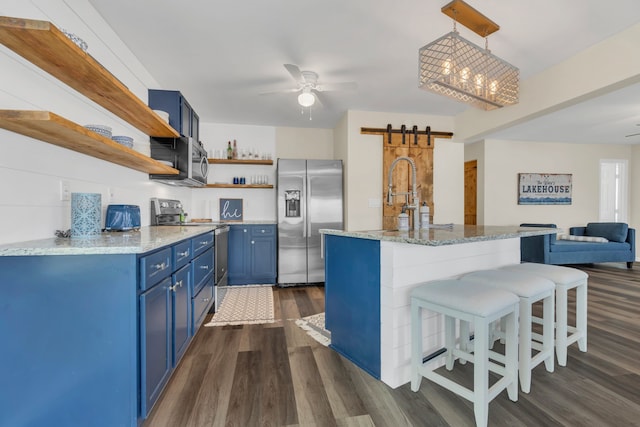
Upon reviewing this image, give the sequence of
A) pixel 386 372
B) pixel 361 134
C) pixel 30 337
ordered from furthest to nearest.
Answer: pixel 361 134
pixel 386 372
pixel 30 337

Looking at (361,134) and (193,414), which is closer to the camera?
(193,414)

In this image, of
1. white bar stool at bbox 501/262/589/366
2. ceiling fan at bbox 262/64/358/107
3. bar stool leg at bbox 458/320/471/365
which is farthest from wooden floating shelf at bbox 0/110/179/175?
white bar stool at bbox 501/262/589/366

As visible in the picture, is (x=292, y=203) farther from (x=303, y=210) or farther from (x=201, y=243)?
(x=201, y=243)

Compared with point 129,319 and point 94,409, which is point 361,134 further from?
point 94,409

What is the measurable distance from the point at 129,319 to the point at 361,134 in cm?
371

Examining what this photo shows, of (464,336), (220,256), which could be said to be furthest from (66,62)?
(464,336)

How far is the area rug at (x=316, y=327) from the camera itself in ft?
8.32

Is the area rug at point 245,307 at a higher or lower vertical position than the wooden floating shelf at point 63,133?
lower

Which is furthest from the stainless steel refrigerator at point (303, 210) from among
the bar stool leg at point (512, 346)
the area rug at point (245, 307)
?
the bar stool leg at point (512, 346)

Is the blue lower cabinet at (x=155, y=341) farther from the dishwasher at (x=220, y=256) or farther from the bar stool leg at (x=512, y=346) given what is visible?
the bar stool leg at (x=512, y=346)

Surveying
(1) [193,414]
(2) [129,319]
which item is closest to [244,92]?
(2) [129,319]

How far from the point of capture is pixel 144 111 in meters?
2.30

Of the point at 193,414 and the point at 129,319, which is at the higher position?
the point at 129,319

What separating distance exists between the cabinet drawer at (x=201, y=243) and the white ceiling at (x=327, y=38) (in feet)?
5.59
